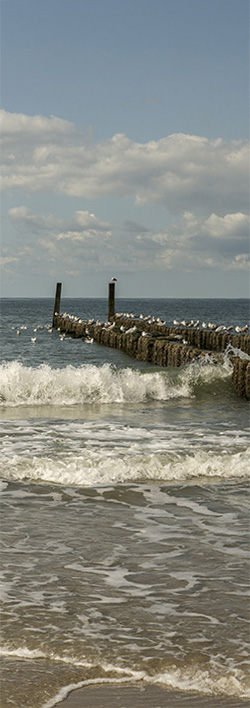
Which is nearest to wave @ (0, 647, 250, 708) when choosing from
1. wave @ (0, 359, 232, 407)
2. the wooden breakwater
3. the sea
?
the sea

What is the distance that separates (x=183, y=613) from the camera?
13.3ft

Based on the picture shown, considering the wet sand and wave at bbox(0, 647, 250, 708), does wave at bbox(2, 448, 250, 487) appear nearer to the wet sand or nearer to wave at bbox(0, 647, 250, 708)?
wave at bbox(0, 647, 250, 708)

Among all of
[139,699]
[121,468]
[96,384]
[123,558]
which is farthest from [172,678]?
[96,384]

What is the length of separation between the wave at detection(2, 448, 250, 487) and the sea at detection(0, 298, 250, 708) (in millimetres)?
14

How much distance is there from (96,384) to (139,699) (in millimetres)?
12668

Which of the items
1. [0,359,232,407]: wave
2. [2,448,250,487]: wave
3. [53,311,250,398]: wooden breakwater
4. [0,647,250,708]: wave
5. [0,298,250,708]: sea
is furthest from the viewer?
[53,311,250,398]: wooden breakwater

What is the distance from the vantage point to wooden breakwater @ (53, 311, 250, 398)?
15.9m

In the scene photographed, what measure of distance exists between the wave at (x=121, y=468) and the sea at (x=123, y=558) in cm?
1

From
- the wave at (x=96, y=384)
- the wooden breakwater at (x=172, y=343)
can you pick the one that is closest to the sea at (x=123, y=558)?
the wave at (x=96, y=384)

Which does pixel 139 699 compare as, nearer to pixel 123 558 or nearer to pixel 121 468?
pixel 123 558

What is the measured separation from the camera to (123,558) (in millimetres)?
4945

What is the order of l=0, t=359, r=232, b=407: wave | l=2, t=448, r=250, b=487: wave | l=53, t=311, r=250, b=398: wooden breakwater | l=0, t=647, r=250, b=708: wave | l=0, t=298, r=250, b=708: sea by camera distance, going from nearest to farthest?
l=0, t=647, r=250, b=708: wave, l=0, t=298, r=250, b=708: sea, l=2, t=448, r=250, b=487: wave, l=0, t=359, r=232, b=407: wave, l=53, t=311, r=250, b=398: wooden breakwater

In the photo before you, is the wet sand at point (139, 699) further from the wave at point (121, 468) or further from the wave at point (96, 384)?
the wave at point (96, 384)

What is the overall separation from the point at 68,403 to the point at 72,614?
35.8 feet
